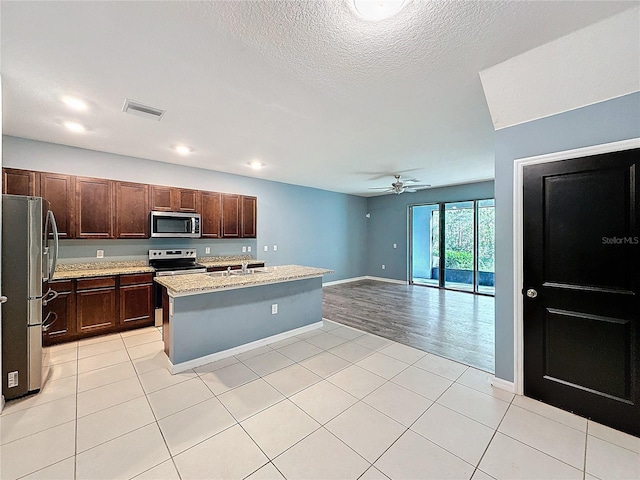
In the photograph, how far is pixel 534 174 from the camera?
A: 7.43 feet

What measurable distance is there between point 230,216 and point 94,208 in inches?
80.6

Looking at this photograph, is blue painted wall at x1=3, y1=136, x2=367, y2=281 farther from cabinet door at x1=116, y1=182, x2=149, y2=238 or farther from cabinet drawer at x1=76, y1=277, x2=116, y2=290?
cabinet drawer at x1=76, y1=277, x2=116, y2=290

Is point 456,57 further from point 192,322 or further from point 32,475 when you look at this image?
point 32,475

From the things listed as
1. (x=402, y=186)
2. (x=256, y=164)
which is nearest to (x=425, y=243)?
(x=402, y=186)

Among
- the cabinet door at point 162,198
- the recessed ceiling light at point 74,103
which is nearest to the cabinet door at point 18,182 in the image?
the cabinet door at point 162,198

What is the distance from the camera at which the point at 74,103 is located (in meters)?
2.62

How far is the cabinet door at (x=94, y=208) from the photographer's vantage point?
371 cm

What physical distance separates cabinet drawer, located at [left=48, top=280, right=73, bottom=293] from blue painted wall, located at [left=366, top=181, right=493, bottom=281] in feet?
23.5

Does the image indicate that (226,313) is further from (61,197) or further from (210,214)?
(61,197)

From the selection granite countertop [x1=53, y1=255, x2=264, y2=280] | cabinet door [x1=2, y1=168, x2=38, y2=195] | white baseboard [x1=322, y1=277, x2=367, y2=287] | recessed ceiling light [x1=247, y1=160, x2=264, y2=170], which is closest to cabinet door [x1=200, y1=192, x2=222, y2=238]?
granite countertop [x1=53, y1=255, x2=264, y2=280]

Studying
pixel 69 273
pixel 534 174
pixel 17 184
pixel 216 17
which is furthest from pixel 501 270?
pixel 17 184

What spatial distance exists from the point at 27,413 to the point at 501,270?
415 cm

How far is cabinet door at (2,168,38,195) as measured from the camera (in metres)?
3.28

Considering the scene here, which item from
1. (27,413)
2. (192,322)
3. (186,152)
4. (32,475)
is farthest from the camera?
(186,152)
